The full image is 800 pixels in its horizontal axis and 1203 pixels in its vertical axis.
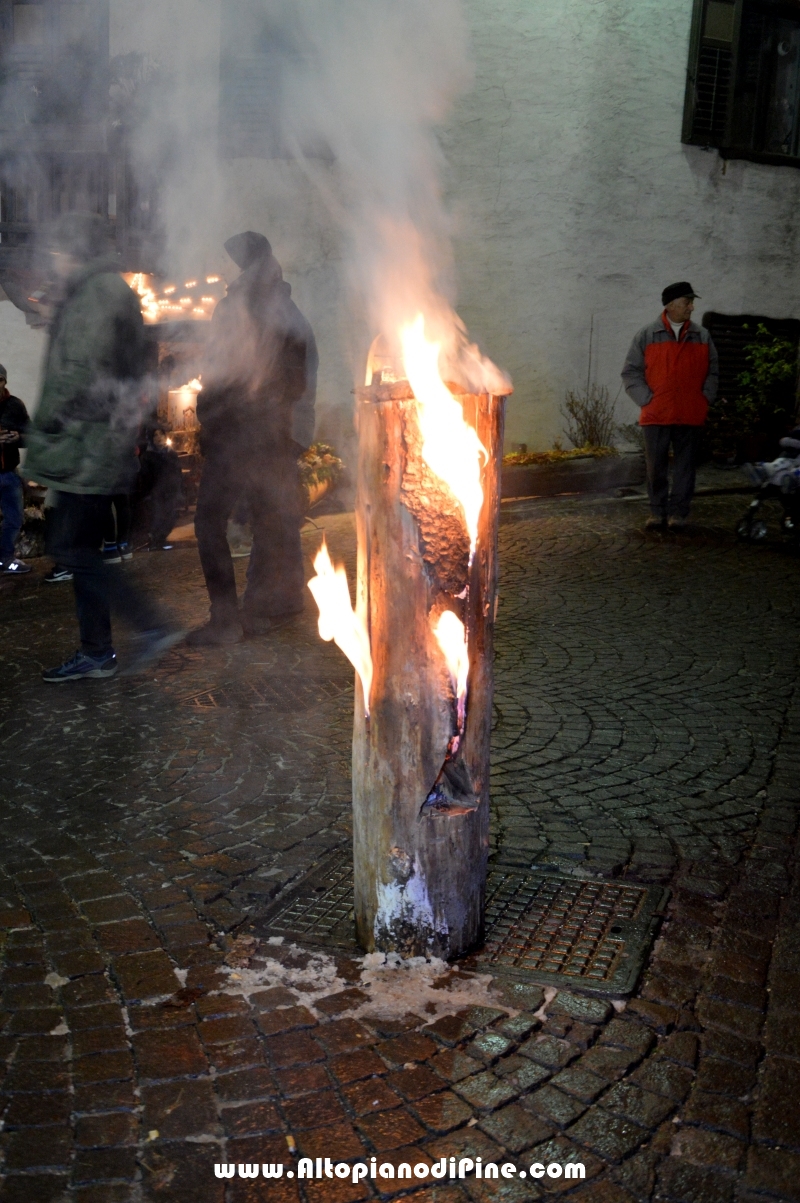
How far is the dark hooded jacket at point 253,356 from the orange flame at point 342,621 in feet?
10.4

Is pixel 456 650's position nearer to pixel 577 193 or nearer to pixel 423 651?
pixel 423 651

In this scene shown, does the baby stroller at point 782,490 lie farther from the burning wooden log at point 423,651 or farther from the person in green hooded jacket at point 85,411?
the burning wooden log at point 423,651

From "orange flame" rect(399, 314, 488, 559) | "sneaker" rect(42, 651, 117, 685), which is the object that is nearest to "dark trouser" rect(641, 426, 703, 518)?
"sneaker" rect(42, 651, 117, 685)

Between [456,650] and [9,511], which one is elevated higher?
[456,650]

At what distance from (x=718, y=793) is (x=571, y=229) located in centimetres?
1071

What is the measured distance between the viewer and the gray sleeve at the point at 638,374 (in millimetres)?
9812

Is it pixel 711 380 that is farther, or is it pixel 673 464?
pixel 673 464

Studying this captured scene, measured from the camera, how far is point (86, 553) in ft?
18.7

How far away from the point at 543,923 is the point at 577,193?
11.9 metres

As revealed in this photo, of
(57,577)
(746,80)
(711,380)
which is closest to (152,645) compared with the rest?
(57,577)

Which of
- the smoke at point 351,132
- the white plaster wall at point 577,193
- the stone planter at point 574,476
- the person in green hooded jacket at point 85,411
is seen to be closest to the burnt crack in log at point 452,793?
the smoke at point 351,132

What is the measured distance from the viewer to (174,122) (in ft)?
30.4

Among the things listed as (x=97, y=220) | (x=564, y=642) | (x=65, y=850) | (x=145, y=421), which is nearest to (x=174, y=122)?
(x=145, y=421)

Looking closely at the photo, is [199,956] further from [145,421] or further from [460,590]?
[145,421]
